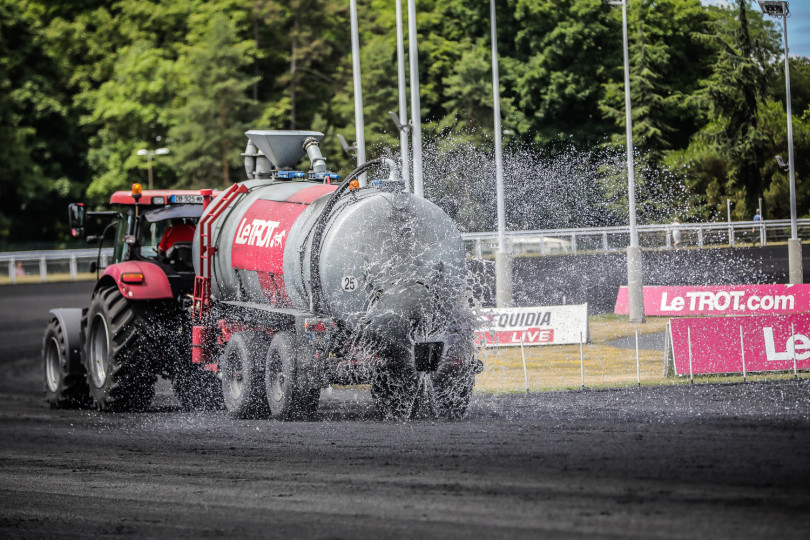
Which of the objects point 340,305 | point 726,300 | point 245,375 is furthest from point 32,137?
point 340,305

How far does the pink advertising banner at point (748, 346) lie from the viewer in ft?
69.1

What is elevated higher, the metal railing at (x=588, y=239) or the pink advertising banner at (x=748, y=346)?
the metal railing at (x=588, y=239)

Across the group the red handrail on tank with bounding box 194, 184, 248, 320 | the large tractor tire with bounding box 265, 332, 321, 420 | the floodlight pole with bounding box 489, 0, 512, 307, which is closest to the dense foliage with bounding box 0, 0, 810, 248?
the floodlight pole with bounding box 489, 0, 512, 307

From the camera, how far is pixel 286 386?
48.1 feet

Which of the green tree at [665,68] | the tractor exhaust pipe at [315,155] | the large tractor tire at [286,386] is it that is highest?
the green tree at [665,68]

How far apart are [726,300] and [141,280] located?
58.6 feet

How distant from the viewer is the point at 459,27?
56.5 meters

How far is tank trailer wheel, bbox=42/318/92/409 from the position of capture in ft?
61.4

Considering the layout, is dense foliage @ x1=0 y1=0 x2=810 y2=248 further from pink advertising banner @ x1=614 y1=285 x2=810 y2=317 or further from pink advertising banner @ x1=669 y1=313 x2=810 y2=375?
pink advertising banner @ x1=669 y1=313 x2=810 y2=375

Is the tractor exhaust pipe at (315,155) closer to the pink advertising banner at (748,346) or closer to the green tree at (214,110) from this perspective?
the pink advertising banner at (748,346)

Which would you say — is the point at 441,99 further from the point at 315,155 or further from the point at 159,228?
the point at 315,155

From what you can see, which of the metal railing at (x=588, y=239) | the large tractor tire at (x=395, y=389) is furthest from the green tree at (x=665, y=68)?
the large tractor tire at (x=395, y=389)

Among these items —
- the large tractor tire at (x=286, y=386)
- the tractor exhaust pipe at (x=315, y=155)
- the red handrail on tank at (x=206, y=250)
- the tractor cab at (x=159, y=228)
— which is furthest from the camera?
the tractor cab at (x=159, y=228)

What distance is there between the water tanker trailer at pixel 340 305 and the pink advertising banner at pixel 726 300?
47.9 feet
